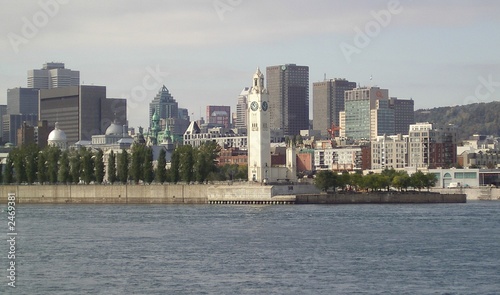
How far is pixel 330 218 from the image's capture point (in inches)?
4151

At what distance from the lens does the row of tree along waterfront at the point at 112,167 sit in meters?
153

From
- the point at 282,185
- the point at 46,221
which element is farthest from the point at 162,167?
the point at 46,221

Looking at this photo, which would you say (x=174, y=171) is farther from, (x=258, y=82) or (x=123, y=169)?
(x=258, y=82)

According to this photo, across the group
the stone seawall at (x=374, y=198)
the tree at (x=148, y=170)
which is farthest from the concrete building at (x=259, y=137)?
the tree at (x=148, y=170)

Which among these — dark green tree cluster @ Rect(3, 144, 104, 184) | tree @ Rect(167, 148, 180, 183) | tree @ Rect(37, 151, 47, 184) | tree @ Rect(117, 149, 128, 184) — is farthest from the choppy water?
tree @ Rect(37, 151, 47, 184)

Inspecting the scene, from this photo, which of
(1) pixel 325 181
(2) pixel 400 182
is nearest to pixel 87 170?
(1) pixel 325 181

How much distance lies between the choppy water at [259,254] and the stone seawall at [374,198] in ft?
97.8

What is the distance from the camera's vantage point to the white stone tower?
150 m

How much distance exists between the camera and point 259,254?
70.4 m

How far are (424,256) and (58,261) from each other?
2091 centimetres

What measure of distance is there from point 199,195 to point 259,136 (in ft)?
35.6

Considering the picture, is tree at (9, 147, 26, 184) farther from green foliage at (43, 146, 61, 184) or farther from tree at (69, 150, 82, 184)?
tree at (69, 150, 82, 184)

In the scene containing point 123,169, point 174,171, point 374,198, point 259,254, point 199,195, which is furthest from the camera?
point 123,169

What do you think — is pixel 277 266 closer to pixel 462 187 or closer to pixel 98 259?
pixel 98 259
